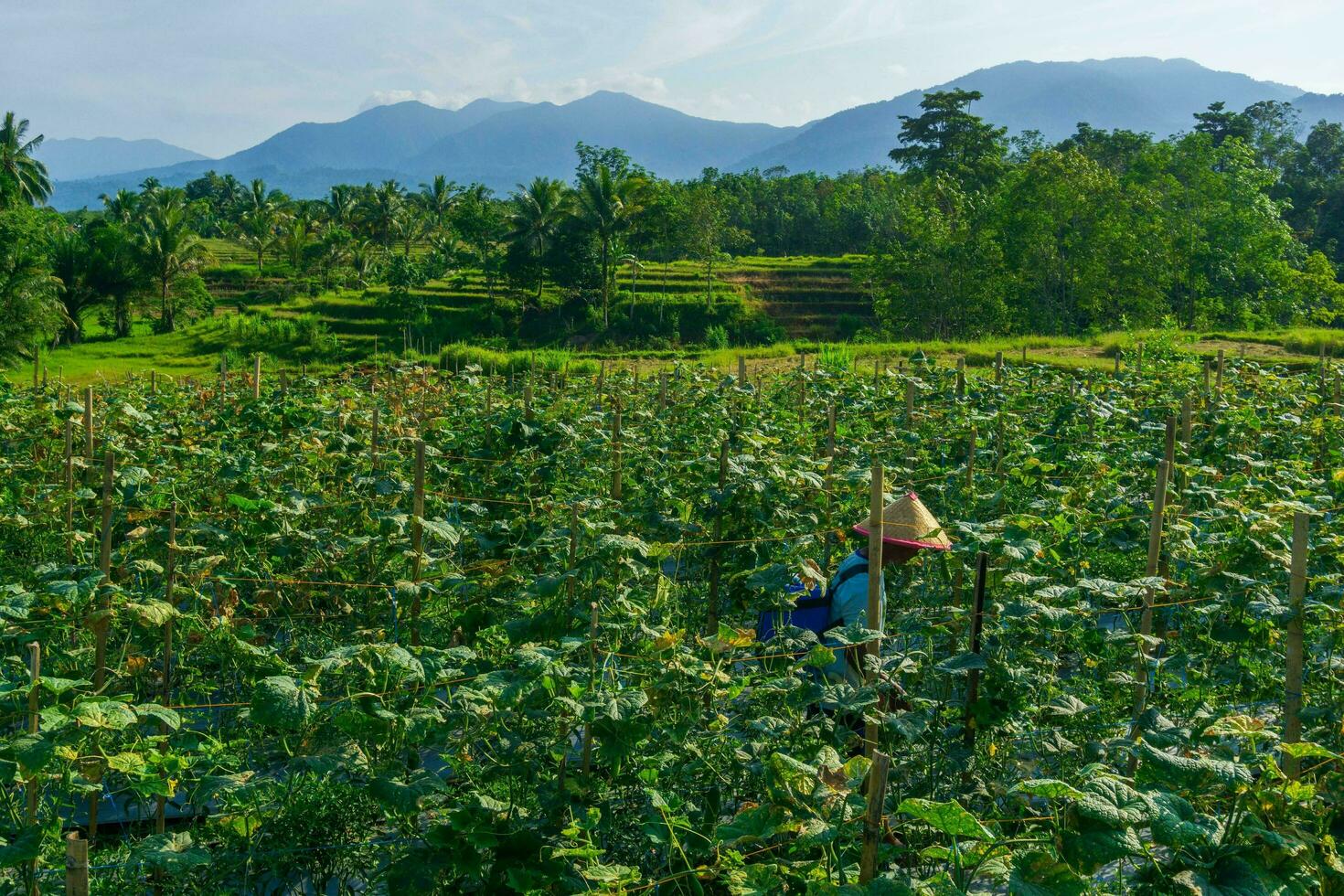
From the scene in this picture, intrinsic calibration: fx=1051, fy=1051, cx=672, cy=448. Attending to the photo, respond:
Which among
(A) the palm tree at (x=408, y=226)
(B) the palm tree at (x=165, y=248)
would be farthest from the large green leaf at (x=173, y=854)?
(A) the palm tree at (x=408, y=226)

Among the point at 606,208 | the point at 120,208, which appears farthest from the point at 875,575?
the point at 120,208

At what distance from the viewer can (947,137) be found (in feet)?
158

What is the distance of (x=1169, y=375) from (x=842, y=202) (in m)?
43.6

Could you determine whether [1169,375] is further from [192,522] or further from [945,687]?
[192,522]

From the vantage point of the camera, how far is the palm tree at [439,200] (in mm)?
56159

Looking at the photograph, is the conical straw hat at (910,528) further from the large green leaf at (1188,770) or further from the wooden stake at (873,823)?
the wooden stake at (873,823)

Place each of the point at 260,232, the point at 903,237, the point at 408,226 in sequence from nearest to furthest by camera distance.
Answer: the point at 903,237 < the point at 260,232 < the point at 408,226

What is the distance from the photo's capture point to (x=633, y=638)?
12.4 feet

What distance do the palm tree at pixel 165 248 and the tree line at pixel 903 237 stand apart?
84 mm

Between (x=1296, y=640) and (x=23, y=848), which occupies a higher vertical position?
(x=1296, y=640)

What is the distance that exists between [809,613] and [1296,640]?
177 cm

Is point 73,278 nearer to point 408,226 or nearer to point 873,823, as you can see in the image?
point 408,226

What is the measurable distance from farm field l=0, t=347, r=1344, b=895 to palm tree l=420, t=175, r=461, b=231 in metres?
50.8

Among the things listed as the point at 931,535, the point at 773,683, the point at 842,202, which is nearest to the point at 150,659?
the point at 773,683
